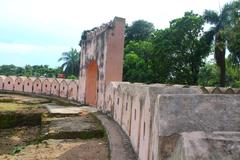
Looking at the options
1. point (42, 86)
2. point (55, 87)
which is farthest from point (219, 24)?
point (42, 86)

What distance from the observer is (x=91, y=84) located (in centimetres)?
1655

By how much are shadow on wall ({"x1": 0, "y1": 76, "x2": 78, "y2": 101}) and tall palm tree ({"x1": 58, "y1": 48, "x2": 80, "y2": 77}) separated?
22280 mm

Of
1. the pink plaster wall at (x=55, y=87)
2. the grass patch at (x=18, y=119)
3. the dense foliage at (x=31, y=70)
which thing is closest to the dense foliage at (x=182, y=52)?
the pink plaster wall at (x=55, y=87)

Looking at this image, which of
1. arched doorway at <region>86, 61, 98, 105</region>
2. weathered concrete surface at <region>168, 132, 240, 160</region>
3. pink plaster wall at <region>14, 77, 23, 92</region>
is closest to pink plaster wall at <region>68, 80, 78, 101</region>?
arched doorway at <region>86, 61, 98, 105</region>

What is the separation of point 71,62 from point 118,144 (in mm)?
37138

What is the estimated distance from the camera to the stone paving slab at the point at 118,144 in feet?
20.3

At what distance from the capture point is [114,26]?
13305 millimetres

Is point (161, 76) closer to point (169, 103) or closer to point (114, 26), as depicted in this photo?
point (114, 26)

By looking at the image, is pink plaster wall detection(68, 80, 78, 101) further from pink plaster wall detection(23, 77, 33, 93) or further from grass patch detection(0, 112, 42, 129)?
grass patch detection(0, 112, 42, 129)

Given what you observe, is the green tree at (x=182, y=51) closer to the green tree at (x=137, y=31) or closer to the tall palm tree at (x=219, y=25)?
the tall palm tree at (x=219, y=25)

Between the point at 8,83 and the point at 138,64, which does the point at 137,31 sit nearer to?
the point at 138,64

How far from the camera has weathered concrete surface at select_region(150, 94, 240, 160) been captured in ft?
9.41

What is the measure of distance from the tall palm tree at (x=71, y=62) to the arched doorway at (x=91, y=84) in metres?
26.6

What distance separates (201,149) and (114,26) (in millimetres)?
11589
